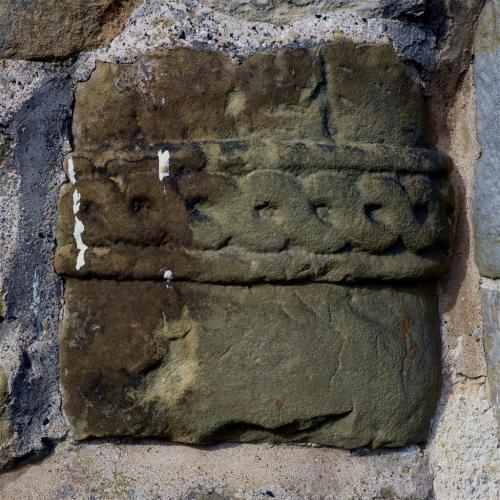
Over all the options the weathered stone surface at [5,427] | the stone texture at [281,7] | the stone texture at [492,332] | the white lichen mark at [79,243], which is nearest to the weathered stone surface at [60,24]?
the stone texture at [281,7]

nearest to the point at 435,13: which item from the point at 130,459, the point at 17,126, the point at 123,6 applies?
the point at 123,6

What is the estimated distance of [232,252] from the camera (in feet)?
2.96

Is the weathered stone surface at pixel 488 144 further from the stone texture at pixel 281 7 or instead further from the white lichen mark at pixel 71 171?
the white lichen mark at pixel 71 171

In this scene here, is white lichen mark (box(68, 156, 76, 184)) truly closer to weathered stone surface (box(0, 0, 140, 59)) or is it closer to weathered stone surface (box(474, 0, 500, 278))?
weathered stone surface (box(0, 0, 140, 59))

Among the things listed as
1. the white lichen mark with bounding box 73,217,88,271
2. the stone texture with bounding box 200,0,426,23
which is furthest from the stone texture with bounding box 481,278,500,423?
the white lichen mark with bounding box 73,217,88,271

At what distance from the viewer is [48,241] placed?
974 mm

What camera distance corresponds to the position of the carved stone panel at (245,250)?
90cm

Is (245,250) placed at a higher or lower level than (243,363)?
higher

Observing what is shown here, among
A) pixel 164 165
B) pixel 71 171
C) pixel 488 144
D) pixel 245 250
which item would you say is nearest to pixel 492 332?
pixel 488 144

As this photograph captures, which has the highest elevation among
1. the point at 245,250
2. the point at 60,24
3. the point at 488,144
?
the point at 60,24

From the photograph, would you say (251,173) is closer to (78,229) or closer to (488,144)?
(78,229)

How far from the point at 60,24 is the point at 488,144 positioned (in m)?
0.59

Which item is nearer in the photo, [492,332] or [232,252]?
[232,252]

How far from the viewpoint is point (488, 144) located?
1.01m
